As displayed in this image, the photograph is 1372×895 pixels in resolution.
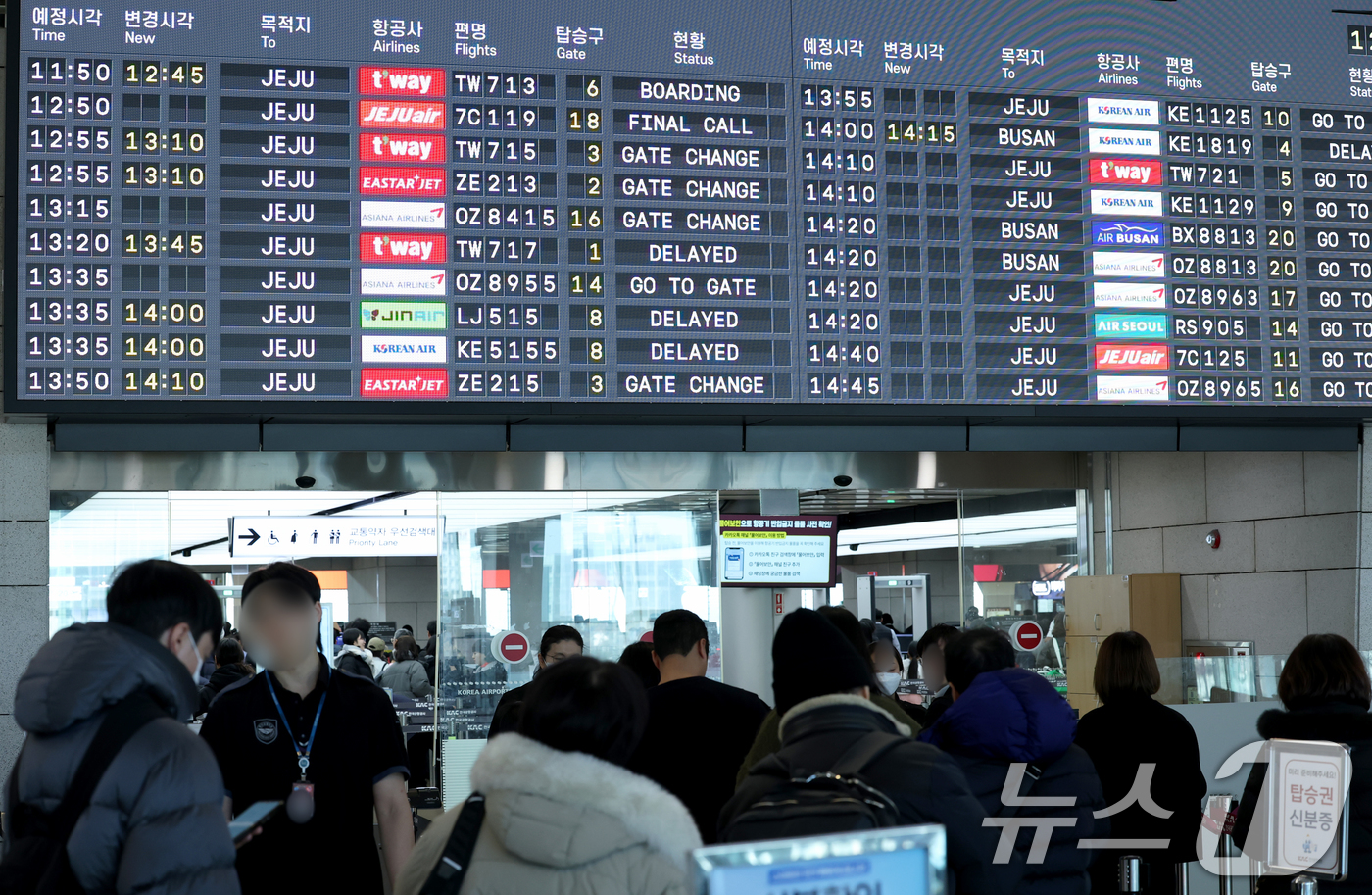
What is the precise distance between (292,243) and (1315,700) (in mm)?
4823

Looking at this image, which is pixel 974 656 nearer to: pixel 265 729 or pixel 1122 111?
pixel 265 729

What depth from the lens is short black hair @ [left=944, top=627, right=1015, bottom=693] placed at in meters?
4.07

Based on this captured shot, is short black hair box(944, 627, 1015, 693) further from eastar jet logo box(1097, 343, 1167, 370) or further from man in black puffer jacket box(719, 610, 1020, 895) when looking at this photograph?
eastar jet logo box(1097, 343, 1167, 370)

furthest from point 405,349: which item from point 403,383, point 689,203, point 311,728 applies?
point 311,728

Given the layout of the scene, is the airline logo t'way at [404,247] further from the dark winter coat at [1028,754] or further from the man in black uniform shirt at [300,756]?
the dark winter coat at [1028,754]

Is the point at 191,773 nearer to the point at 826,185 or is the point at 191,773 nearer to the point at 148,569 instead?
the point at 148,569

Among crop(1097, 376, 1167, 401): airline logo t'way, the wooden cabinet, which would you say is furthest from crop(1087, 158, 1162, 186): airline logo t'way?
the wooden cabinet

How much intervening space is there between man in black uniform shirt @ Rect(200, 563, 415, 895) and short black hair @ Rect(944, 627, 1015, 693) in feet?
5.73

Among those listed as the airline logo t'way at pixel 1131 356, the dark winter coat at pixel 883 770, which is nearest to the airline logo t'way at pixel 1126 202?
the airline logo t'way at pixel 1131 356

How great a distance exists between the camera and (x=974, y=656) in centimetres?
407

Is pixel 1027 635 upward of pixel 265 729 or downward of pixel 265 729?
downward

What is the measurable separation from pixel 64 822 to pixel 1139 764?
344 centimetres

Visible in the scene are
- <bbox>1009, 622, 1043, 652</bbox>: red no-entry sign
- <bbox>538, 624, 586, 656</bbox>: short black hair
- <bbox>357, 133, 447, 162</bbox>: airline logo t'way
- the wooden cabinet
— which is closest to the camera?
<bbox>538, 624, 586, 656</bbox>: short black hair

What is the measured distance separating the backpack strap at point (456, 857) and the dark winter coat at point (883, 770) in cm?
52
